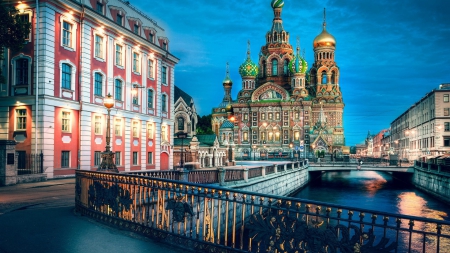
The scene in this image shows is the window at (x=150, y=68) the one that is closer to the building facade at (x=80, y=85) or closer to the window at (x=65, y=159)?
the building facade at (x=80, y=85)

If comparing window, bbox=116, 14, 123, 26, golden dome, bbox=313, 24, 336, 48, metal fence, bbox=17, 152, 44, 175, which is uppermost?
golden dome, bbox=313, 24, 336, 48

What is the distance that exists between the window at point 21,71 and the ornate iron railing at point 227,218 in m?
14.5

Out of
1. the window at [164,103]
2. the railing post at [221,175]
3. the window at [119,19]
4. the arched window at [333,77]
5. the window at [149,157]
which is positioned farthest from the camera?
the arched window at [333,77]

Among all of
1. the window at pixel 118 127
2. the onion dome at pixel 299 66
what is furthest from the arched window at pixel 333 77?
the window at pixel 118 127

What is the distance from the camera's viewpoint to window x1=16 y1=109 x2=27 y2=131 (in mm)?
23000

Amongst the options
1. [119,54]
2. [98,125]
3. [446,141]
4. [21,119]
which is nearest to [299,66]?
[446,141]

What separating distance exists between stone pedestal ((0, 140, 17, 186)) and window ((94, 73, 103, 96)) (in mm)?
9524

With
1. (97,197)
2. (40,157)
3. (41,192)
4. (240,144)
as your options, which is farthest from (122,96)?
(240,144)

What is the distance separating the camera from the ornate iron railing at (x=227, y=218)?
530 cm

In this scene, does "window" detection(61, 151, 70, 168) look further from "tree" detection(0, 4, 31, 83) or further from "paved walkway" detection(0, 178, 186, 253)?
"paved walkway" detection(0, 178, 186, 253)

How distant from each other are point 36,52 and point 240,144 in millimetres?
66910

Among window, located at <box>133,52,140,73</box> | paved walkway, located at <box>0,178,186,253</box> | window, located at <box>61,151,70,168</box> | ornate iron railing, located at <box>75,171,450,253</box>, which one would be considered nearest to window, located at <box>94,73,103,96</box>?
window, located at <box>133,52,140,73</box>

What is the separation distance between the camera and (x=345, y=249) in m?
5.37

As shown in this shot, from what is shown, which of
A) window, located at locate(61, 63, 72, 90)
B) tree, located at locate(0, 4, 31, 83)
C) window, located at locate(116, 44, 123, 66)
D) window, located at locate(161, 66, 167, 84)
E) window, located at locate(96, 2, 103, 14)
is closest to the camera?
tree, located at locate(0, 4, 31, 83)
